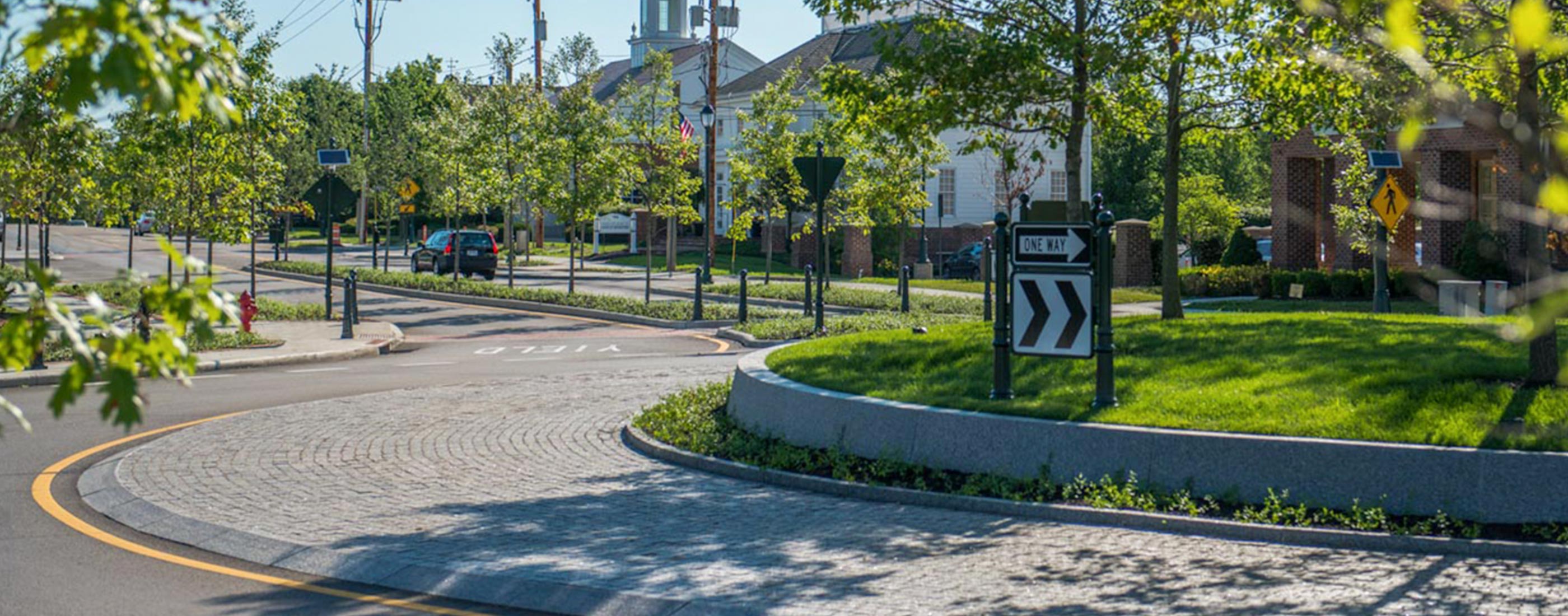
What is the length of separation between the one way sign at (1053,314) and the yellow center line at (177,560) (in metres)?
4.89

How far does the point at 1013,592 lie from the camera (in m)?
7.35

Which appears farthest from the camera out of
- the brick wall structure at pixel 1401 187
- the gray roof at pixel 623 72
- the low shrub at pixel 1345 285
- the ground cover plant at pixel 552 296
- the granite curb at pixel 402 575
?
the gray roof at pixel 623 72

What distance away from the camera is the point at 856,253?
49969 millimetres

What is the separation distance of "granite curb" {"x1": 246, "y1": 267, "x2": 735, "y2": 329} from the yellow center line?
55.6ft

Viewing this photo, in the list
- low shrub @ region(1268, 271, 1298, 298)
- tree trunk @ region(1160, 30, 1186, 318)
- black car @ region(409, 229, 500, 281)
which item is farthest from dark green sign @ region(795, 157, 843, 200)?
black car @ region(409, 229, 500, 281)

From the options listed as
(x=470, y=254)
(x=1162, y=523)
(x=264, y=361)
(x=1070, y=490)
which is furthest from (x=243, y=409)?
(x=470, y=254)

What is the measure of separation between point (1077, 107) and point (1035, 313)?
4780mm

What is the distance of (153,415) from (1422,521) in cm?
1188

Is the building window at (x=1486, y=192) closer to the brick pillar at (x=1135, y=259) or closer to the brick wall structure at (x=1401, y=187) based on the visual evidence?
the brick wall structure at (x=1401, y=187)

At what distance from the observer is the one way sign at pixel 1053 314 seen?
1059 centimetres

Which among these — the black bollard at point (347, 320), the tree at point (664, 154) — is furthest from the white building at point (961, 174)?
the black bollard at point (347, 320)

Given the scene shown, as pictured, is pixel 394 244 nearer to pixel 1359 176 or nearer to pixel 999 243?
pixel 1359 176

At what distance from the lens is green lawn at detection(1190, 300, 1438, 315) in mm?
28891

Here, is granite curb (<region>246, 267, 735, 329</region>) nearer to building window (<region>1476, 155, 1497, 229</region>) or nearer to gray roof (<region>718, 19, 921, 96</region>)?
building window (<region>1476, 155, 1497, 229</region>)
